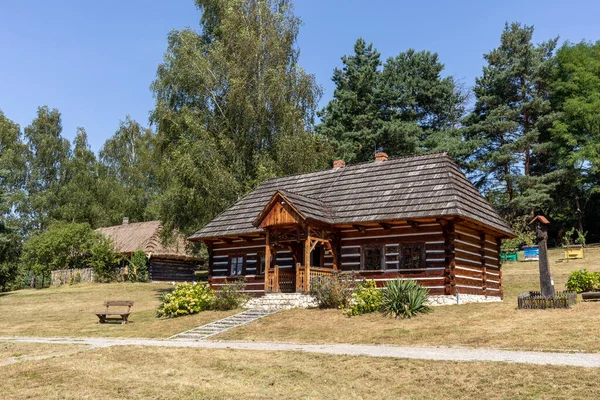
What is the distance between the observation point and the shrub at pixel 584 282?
20.7 metres

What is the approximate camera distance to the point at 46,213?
60.8m

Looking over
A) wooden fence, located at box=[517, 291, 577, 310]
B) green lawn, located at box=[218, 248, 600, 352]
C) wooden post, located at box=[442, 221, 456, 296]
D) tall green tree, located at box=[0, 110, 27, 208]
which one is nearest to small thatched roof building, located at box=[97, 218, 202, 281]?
tall green tree, located at box=[0, 110, 27, 208]

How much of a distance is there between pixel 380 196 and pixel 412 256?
3042 mm

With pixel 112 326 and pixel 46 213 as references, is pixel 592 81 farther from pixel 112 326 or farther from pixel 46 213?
pixel 46 213

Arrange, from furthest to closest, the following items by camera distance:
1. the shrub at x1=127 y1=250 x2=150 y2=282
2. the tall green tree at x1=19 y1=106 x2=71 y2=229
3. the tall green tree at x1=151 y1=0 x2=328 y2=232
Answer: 1. the tall green tree at x1=19 y1=106 x2=71 y2=229
2. the shrub at x1=127 y1=250 x2=150 y2=282
3. the tall green tree at x1=151 y1=0 x2=328 y2=232

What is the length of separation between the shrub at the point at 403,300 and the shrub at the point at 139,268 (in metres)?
29.9

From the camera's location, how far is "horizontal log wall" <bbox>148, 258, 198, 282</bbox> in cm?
4633

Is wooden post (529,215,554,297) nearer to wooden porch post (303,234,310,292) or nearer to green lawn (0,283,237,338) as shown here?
wooden porch post (303,234,310,292)

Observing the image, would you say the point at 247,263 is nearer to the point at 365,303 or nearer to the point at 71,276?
the point at 365,303

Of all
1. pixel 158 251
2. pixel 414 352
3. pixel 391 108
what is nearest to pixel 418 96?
pixel 391 108

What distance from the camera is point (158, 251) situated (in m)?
46.5

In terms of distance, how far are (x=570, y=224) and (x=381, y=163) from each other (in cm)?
3230

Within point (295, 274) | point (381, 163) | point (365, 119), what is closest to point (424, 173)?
point (381, 163)

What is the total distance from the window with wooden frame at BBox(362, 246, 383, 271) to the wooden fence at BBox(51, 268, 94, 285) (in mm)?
A: 29035
